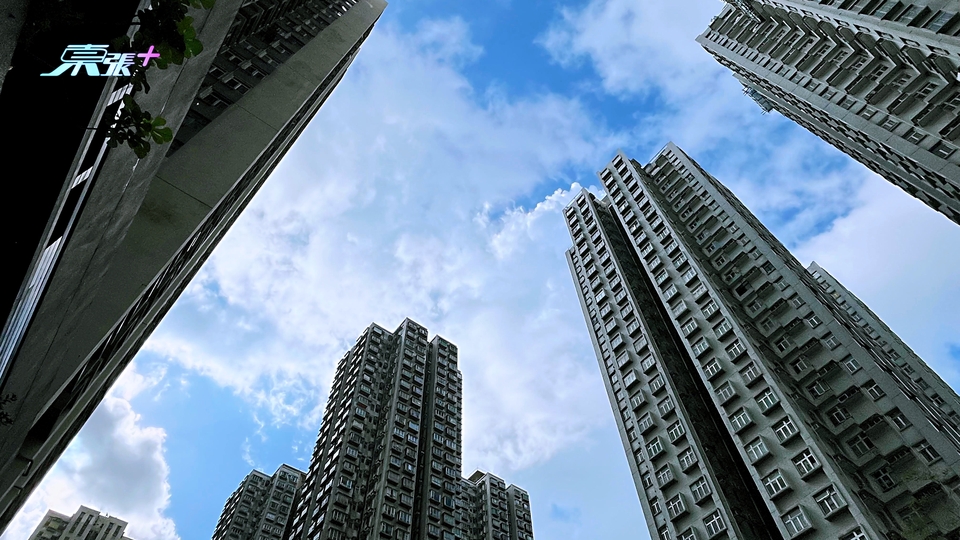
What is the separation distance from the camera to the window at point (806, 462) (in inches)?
1085

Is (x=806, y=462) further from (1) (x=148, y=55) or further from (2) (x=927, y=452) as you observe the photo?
(1) (x=148, y=55)

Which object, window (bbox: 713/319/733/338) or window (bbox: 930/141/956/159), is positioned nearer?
window (bbox: 930/141/956/159)

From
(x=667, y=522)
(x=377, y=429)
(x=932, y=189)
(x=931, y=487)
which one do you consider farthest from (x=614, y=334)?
(x=377, y=429)

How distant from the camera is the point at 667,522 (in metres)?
32.0

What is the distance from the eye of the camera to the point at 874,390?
31.2 m

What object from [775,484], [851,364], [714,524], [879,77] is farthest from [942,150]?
[714,524]

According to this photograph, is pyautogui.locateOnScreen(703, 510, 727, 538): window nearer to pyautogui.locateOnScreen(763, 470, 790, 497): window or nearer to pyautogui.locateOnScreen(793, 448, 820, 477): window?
pyautogui.locateOnScreen(763, 470, 790, 497): window

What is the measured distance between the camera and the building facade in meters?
88.1

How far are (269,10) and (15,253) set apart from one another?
80.1 feet

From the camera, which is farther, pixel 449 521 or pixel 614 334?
pixel 449 521

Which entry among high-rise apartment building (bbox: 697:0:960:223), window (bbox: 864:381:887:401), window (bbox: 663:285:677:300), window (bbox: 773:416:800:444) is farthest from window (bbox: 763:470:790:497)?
high-rise apartment building (bbox: 697:0:960:223)

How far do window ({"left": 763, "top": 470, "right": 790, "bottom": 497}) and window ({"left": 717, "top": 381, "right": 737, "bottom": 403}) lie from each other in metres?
5.71

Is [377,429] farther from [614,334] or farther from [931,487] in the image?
[931,487]

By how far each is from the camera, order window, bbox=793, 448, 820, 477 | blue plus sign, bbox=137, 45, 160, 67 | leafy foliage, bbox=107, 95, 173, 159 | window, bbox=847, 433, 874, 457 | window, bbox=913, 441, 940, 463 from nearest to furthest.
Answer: leafy foliage, bbox=107, 95, 173, 159
blue plus sign, bbox=137, 45, 160, 67
window, bbox=913, 441, 940, 463
window, bbox=793, 448, 820, 477
window, bbox=847, 433, 874, 457
